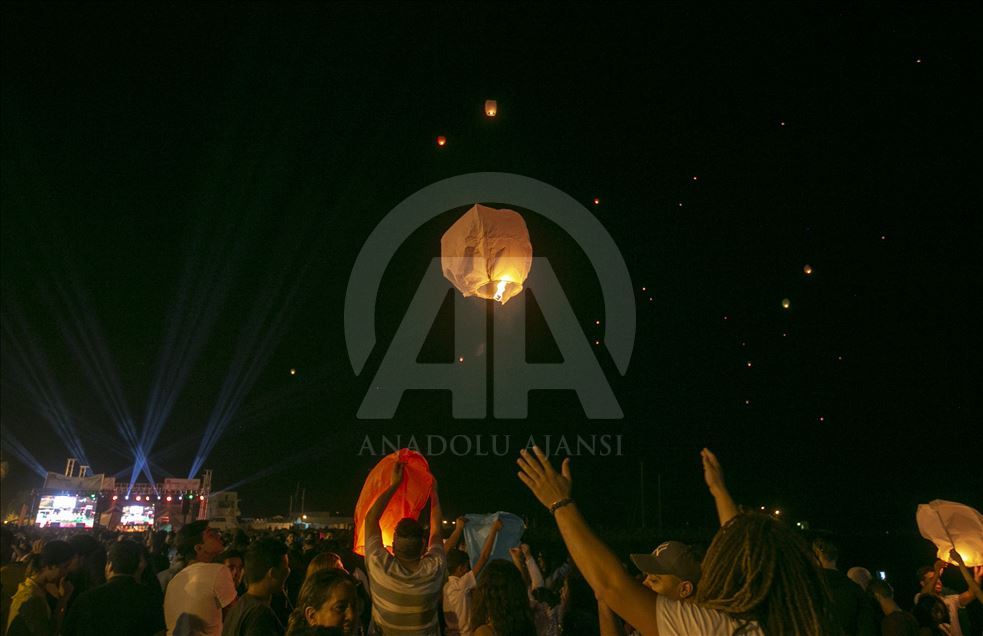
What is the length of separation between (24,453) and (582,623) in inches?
1766

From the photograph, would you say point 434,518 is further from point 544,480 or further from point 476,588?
point 544,480

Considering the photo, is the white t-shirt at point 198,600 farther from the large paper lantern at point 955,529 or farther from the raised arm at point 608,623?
the large paper lantern at point 955,529

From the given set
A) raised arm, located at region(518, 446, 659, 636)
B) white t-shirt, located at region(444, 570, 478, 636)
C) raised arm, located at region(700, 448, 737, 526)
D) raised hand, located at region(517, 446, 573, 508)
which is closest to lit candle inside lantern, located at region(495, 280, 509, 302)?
white t-shirt, located at region(444, 570, 478, 636)

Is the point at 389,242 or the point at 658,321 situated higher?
the point at 389,242

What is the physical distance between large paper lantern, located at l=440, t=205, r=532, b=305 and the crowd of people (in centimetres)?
171

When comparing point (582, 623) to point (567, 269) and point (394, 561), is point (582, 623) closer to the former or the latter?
point (394, 561)

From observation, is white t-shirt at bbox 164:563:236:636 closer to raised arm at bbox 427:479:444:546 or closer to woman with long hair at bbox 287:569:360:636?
raised arm at bbox 427:479:444:546

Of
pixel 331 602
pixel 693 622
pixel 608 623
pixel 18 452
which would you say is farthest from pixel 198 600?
pixel 18 452

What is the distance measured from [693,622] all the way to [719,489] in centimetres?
108

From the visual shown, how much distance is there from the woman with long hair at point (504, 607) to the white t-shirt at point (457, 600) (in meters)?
1.57

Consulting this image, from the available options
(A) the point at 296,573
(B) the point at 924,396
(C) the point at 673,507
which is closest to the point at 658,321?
(B) the point at 924,396

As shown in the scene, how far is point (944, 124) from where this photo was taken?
8859mm

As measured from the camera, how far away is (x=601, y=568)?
1784 mm

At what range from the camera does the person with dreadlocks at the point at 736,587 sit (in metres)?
1.73
